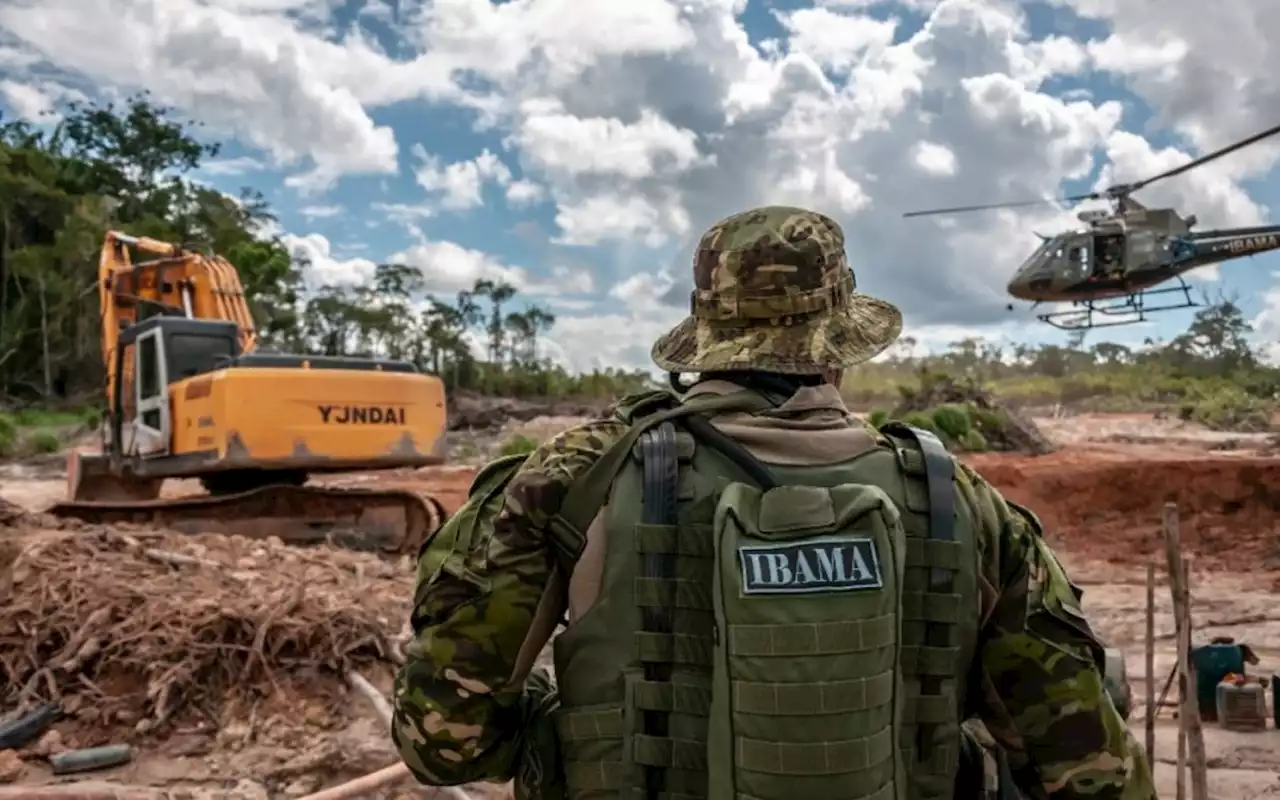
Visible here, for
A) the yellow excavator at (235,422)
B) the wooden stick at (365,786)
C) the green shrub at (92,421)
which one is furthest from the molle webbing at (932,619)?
the green shrub at (92,421)

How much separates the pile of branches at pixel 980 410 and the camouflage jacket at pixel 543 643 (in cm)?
1838

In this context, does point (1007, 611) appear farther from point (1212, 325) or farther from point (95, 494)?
point (1212, 325)

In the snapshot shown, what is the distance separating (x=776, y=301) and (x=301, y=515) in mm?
8802

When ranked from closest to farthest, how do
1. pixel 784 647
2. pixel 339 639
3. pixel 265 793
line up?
pixel 784 647, pixel 265 793, pixel 339 639

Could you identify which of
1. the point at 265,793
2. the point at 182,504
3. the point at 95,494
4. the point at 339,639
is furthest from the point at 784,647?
the point at 95,494

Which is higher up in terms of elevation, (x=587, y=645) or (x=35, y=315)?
(x=35, y=315)

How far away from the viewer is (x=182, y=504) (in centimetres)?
996

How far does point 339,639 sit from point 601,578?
401 centimetres

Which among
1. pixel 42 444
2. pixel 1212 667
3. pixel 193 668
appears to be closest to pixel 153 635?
pixel 193 668

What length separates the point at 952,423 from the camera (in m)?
20.2

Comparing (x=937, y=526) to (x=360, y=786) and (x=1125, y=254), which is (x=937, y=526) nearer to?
(x=360, y=786)

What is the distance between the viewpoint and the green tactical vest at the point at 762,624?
1.67 m

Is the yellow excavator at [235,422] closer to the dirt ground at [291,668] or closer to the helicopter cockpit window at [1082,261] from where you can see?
the dirt ground at [291,668]

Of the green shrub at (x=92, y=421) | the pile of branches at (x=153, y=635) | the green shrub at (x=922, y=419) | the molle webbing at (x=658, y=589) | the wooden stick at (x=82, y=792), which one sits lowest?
the wooden stick at (x=82, y=792)
